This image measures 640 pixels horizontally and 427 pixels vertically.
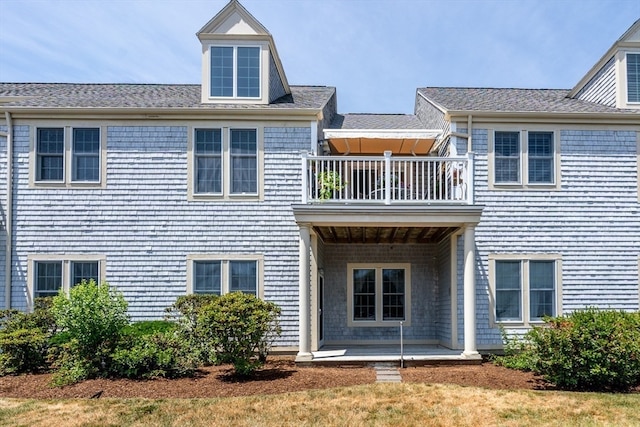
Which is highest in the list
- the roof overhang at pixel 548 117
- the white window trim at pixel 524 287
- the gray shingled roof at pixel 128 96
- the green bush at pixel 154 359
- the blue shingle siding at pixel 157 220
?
the gray shingled roof at pixel 128 96

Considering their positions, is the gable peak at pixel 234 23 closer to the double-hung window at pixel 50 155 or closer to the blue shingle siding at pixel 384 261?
the double-hung window at pixel 50 155

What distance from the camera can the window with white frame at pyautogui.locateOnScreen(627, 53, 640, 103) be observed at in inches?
602

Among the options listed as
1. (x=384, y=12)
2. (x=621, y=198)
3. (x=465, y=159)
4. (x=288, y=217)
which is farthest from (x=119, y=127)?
(x=621, y=198)

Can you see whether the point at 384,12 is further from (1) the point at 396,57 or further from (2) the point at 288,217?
(2) the point at 288,217

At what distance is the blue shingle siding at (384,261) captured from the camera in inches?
637

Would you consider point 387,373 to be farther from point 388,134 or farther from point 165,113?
point 165,113

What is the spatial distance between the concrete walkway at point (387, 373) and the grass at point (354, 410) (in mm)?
920

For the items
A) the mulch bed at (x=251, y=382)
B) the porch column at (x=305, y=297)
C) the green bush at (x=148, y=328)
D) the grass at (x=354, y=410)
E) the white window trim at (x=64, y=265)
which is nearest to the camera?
the grass at (x=354, y=410)

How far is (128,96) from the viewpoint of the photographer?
16047mm

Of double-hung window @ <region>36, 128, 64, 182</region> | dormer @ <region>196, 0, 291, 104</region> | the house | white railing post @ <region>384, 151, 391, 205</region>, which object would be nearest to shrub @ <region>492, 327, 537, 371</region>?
the house

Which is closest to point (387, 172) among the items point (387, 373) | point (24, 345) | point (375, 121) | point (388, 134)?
point (388, 134)

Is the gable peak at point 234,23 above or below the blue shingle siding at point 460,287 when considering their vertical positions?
above

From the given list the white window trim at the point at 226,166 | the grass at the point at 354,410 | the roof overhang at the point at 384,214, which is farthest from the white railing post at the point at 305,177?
the grass at the point at 354,410

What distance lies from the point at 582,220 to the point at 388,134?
5.19m
